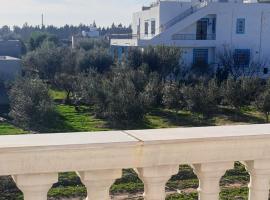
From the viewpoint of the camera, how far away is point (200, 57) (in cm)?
3303

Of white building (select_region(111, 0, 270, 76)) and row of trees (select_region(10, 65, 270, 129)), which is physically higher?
white building (select_region(111, 0, 270, 76))

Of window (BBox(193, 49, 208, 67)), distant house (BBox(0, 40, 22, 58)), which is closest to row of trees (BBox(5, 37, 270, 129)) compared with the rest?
window (BBox(193, 49, 208, 67))

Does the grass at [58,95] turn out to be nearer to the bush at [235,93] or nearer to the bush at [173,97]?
the bush at [173,97]

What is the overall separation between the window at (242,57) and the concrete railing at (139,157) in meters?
31.1

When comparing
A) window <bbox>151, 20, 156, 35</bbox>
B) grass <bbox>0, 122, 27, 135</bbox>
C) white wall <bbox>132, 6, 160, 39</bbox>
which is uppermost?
white wall <bbox>132, 6, 160, 39</bbox>

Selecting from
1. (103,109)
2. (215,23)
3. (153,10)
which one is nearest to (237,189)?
(103,109)

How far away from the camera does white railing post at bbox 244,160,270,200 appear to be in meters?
2.35

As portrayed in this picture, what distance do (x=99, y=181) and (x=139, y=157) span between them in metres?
0.20

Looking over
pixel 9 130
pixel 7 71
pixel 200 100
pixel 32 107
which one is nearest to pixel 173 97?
pixel 200 100

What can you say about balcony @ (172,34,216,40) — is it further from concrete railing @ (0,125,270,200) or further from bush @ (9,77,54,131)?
concrete railing @ (0,125,270,200)

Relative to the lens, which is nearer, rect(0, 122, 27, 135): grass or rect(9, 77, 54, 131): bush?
rect(0, 122, 27, 135): grass

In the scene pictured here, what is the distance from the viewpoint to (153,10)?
35656 millimetres

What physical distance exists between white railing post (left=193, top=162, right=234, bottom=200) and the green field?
5180 millimetres

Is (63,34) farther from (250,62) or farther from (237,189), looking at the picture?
(237,189)
